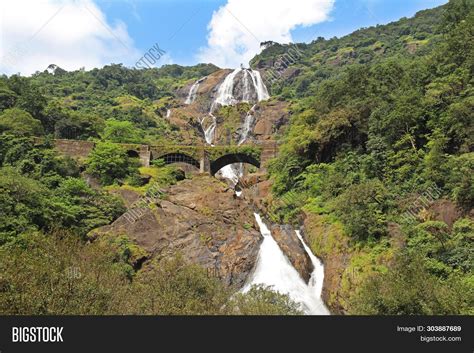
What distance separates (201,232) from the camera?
34.4m

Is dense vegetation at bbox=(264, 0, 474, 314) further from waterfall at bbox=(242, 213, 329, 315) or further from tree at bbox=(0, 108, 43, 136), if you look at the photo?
tree at bbox=(0, 108, 43, 136)

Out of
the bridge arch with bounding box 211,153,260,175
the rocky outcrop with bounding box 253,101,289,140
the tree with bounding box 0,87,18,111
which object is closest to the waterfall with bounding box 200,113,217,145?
the rocky outcrop with bounding box 253,101,289,140

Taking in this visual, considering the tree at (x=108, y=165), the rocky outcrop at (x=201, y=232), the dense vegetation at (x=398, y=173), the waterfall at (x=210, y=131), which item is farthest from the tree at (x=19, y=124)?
the waterfall at (x=210, y=131)

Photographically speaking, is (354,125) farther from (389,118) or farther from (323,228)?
(323,228)

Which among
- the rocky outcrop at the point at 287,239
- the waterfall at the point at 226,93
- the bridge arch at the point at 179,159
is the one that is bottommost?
the rocky outcrop at the point at 287,239

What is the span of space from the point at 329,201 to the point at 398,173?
5579 mm

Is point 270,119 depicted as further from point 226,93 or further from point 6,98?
point 6,98

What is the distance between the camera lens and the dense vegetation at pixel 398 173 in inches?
811

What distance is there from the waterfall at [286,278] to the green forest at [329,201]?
68.1 inches

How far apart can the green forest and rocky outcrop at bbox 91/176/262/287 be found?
169 cm

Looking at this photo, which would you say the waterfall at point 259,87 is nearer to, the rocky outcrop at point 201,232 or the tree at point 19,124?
the tree at point 19,124

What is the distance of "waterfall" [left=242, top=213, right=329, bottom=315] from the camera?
2886 cm

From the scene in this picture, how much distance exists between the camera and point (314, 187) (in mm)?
38000

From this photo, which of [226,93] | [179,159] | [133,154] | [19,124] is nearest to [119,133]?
[133,154]
